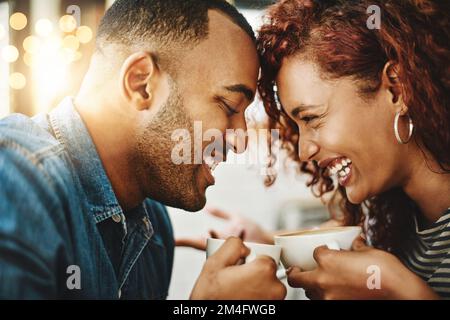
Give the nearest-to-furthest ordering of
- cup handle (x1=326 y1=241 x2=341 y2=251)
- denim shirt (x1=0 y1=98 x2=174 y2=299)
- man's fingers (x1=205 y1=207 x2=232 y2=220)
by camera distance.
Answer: denim shirt (x1=0 y1=98 x2=174 y2=299)
cup handle (x1=326 y1=241 x2=341 y2=251)
man's fingers (x1=205 y1=207 x2=232 y2=220)

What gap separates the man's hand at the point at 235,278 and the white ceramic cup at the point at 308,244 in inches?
4.1

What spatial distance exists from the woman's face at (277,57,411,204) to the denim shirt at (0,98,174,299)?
1.74ft

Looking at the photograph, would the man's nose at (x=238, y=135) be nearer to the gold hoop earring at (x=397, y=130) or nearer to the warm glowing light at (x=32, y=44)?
the gold hoop earring at (x=397, y=130)

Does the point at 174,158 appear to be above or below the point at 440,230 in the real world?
above

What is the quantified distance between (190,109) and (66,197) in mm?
397

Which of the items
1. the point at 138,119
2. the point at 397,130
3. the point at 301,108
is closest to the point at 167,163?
the point at 138,119

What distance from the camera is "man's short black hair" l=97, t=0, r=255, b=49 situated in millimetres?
1134

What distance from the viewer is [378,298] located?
929 millimetres

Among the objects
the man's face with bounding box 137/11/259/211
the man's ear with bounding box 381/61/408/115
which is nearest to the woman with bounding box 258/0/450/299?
the man's ear with bounding box 381/61/408/115

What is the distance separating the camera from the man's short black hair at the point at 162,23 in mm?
1134

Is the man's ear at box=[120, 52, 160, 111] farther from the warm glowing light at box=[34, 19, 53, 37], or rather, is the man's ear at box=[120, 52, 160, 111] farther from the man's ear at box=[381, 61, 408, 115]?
the man's ear at box=[381, 61, 408, 115]

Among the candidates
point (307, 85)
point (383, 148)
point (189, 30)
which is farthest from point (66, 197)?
point (383, 148)

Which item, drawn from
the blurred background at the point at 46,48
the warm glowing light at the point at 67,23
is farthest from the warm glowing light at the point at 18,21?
the warm glowing light at the point at 67,23

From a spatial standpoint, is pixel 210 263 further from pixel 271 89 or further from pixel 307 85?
pixel 271 89
